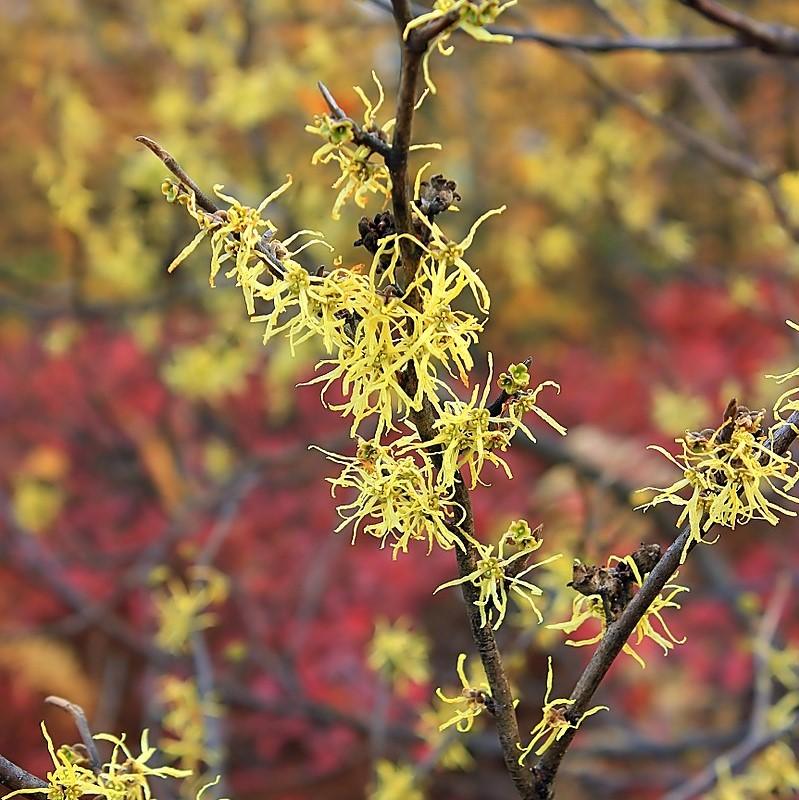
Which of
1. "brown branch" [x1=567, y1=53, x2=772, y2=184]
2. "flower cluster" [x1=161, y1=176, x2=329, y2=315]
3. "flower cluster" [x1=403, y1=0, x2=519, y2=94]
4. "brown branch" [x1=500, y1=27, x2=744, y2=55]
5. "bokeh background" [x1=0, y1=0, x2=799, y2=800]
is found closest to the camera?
"flower cluster" [x1=403, y1=0, x2=519, y2=94]

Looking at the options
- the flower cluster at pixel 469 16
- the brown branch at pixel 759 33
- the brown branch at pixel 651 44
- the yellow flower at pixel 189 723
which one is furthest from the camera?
the yellow flower at pixel 189 723

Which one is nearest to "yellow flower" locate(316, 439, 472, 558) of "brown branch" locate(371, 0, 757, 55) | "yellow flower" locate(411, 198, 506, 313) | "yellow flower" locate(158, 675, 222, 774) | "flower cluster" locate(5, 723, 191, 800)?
"yellow flower" locate(411, 198, 506, 313)

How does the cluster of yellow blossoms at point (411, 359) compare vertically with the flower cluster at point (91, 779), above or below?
above

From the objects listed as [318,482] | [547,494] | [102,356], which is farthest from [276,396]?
[102,356]

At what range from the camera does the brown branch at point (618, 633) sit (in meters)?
0.72

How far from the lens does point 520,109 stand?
20.6 ft

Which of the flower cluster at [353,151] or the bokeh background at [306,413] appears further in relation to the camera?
the bokeh background at [306,413]

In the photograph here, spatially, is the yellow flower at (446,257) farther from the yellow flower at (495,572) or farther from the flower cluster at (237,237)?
the yellow flower at (495,572)

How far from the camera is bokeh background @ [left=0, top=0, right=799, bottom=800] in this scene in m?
2.54

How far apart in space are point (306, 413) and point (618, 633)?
4014 millimetres

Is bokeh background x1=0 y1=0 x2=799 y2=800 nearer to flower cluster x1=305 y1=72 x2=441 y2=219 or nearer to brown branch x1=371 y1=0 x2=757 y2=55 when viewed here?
brown branch x1=371 y1=0 x2=757 y2=55

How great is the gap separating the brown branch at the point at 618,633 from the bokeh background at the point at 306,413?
693 millimetres

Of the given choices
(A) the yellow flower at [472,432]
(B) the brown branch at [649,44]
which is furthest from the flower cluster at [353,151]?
(B) the brown branch at [649,44]

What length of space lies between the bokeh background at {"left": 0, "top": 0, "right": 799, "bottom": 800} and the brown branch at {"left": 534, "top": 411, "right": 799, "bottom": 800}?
69cm
